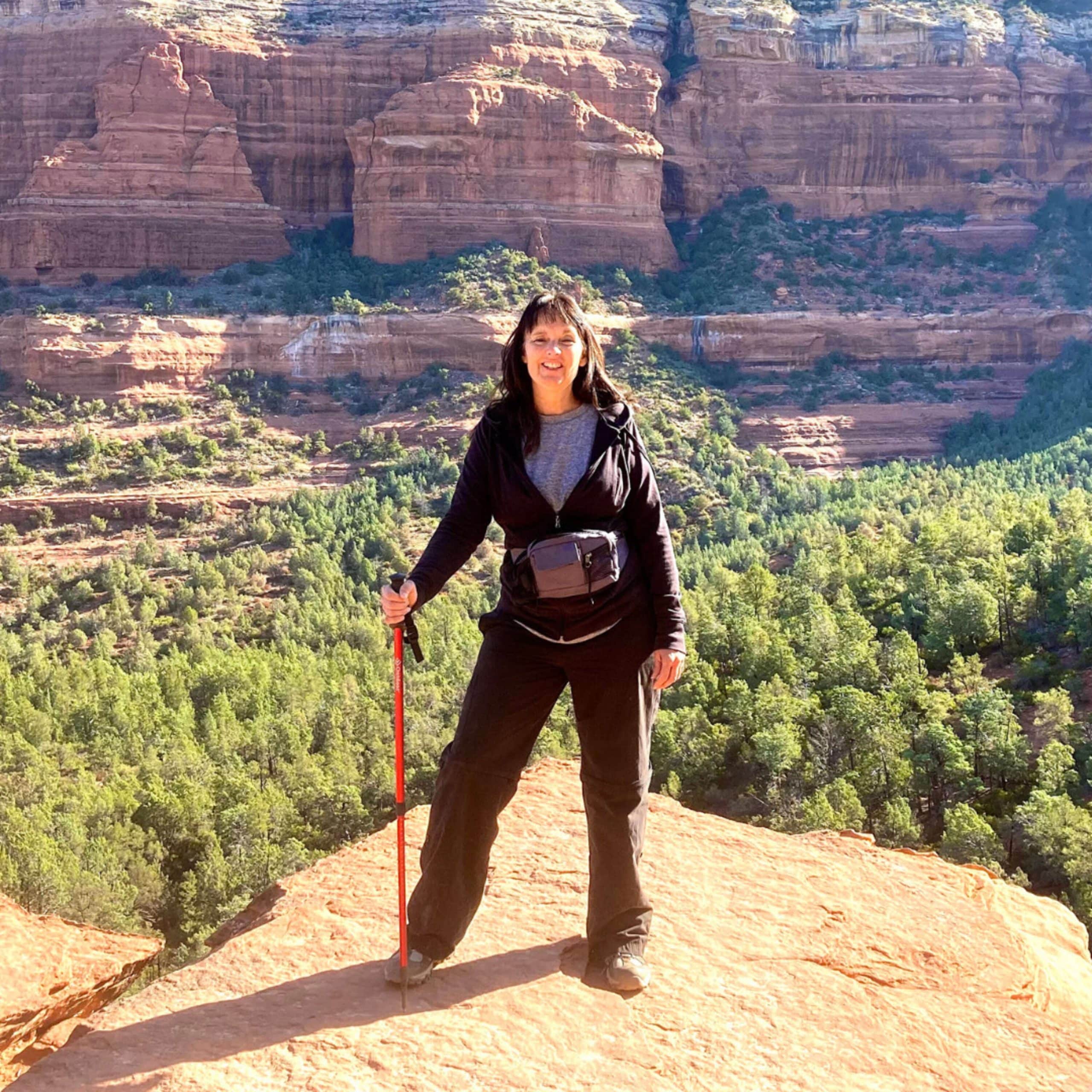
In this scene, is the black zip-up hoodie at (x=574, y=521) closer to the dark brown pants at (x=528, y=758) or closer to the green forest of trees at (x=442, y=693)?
the dark brown pants at (x=528, y=758)

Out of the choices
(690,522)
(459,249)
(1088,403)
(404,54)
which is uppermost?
(404,54)

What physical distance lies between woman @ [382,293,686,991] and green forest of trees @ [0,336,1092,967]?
9584 millimetres

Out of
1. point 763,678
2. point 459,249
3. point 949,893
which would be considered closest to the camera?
point 949,893

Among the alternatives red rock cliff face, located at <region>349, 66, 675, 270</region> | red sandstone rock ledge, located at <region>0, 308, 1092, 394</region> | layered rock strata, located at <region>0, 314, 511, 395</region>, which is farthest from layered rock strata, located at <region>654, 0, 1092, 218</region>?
layered rock strata, located at <region>0, 314, 511, 395</region>

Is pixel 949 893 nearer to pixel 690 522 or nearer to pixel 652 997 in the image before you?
pixel 652 997

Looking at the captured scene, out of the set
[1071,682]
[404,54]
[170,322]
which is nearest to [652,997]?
[1071,682]

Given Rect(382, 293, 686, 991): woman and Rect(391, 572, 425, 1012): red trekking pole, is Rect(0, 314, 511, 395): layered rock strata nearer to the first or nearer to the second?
Rect(391, 572, 425, 1012): red trekking pole

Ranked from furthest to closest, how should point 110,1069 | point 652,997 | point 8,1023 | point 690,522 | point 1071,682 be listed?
1. point 690,522
2. point 1071,682
3. point 8,1023
4. point 652,997
5. point 110,1069

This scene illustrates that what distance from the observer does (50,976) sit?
607 centimetres

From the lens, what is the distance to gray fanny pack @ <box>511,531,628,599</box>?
4551mm

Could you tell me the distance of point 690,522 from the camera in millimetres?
38500

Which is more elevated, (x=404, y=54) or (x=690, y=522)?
(x=404, y=54)

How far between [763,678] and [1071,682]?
5.26 m

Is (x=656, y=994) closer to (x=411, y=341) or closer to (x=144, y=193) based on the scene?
(x=411, y=341)
